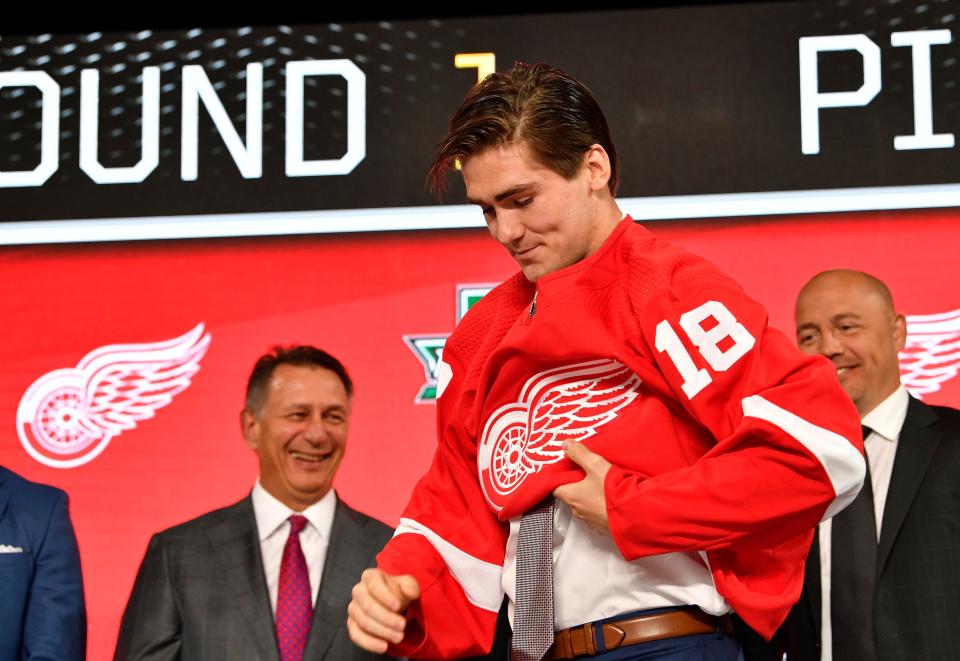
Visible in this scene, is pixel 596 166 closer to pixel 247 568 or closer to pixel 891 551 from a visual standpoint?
pixel 891 551

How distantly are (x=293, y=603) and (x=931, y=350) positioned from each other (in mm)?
2130

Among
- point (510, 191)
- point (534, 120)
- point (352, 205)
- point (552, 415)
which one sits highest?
point (352, 205)

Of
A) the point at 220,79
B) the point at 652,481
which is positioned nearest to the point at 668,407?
the point at 652,481

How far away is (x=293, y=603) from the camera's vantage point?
141 inches

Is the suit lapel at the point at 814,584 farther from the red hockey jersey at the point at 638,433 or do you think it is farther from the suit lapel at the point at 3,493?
the suit lapel at the point at 3,493

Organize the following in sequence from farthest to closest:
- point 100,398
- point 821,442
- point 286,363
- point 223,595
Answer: point 100,398, point 286,363, point 223,595, point 821,442

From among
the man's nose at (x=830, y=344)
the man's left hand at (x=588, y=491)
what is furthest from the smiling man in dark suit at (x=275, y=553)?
the man's left hand at (x=588, y=491)

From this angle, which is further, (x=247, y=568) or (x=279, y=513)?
(x=279, y=513)

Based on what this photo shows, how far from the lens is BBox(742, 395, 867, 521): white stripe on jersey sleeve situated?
1631mm

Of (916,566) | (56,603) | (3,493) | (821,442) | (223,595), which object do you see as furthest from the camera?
(3,493)

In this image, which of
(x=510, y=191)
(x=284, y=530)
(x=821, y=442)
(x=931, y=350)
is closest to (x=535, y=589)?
(x=821, y=442)

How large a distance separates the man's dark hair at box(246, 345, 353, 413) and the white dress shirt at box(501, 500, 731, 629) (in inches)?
86.5

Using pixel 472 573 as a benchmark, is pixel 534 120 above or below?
above

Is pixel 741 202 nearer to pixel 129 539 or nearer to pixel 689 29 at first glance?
pixel 689 29
